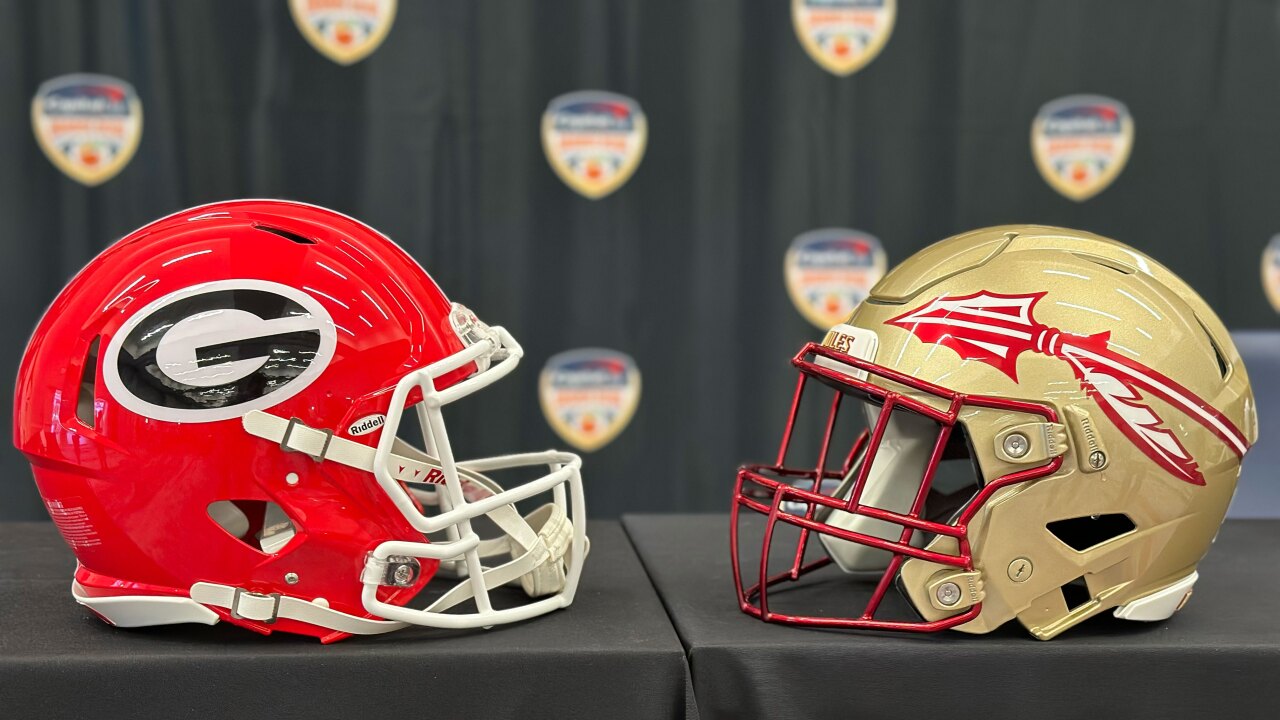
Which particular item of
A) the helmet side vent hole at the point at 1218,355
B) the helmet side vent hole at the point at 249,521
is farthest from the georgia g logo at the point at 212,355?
the helmet side vent hole at the point at 1218,355

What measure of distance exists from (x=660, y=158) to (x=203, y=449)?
1595mm

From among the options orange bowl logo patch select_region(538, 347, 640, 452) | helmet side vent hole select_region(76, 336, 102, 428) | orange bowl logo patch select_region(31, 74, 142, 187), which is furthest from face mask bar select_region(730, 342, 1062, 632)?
orange bowl logo patch select_region(31, 74, 142, 187)

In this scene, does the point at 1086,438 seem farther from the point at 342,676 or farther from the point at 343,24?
the point at 343,24

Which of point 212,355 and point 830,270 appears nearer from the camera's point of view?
point 212,355

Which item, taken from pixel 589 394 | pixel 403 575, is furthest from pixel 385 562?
pixel 589 394

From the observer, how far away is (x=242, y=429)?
989 millimetres

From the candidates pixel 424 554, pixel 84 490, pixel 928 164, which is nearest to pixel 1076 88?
pixel 928 164

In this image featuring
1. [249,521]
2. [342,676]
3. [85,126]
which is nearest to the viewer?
[342,676]

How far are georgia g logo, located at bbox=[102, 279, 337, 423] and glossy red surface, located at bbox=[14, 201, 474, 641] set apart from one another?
1 centimetres

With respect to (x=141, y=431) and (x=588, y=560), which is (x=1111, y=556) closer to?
(x=588, y=560)

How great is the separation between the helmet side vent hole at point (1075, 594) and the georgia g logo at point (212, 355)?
0.76 meters

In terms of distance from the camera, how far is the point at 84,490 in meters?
1.01

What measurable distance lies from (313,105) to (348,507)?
5.07 ft

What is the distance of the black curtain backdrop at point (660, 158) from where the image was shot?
2.33 meters
